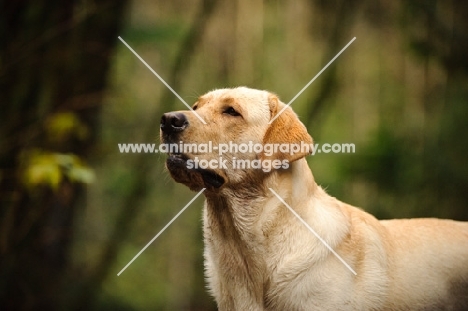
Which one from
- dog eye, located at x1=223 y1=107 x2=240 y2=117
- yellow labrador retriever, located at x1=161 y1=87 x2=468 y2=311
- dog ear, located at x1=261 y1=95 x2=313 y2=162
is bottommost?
yellow labrador retriever, located at x1=161 y1=87 x2=468 y2=311

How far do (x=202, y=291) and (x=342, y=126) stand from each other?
261 cm

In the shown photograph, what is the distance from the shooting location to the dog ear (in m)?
3.21

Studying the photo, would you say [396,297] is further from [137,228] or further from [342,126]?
[137,228]

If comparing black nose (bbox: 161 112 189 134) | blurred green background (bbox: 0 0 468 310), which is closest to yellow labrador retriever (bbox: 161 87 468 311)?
black nose (bbox: 161 112 189 134)

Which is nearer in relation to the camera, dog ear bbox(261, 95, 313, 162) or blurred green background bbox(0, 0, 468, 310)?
dog ear bbox(261, 95, 313, 162)

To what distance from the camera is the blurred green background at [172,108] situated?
5.52m

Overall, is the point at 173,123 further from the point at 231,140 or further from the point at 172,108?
the point at 172,108

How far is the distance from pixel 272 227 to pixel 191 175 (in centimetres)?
52

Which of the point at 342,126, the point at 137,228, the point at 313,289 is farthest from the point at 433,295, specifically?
the point at 137,228

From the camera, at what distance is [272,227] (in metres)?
3.30

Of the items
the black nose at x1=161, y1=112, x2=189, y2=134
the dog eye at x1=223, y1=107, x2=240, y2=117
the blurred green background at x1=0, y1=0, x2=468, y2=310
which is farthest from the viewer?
the blurred green background at x1=0, y1=0, x2=468, y2=310

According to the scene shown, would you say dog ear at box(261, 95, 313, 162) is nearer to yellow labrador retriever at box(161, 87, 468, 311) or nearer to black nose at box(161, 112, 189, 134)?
yellow labrador retriever at box(161, 87, 468, 311)

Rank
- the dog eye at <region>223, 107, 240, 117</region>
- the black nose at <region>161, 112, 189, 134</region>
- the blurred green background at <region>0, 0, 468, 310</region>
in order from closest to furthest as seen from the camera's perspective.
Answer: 1. the black nose at <region>161, 112, 189, 134</region>
2. the dog eye at <region>223, 107, 240, 117</region>
3. the blurred green background at <region>0, 0, 468, 310</region>

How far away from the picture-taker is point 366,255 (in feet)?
11.2
